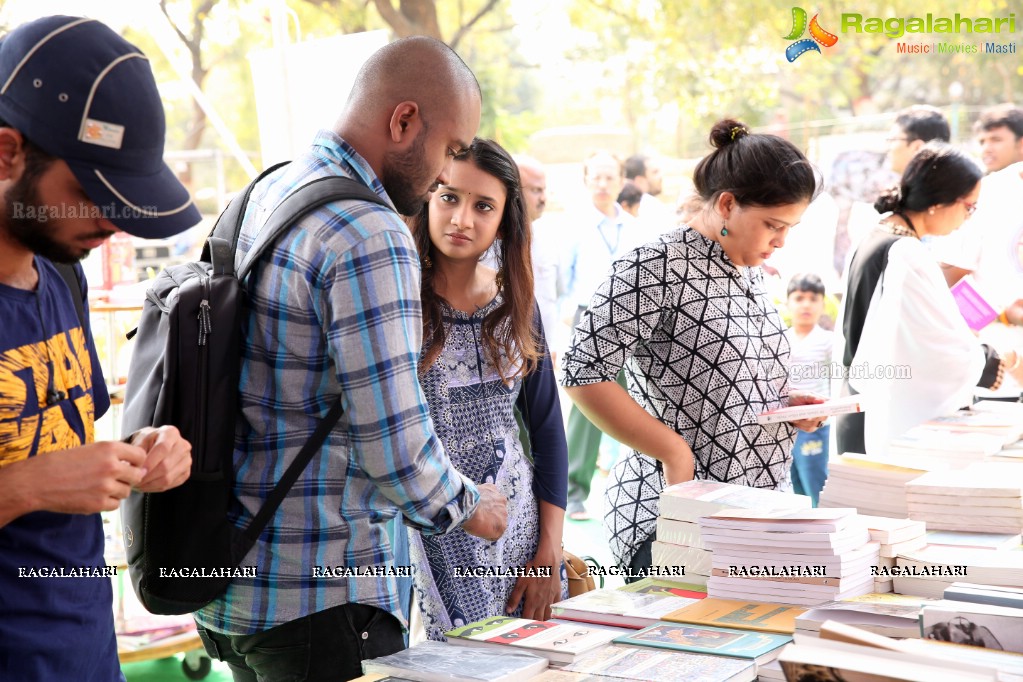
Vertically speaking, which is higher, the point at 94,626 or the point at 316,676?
the point at 94,626

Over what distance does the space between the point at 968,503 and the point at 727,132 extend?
38.6 inches

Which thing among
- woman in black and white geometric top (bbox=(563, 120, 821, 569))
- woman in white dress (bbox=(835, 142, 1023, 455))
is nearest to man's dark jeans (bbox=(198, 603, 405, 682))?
woman in black and white geometric top (bbox=(563, 120, 821, 569))

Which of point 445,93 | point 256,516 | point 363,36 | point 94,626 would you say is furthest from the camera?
point 363,36

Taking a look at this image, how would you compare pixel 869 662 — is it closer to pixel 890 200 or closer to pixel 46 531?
pixel 46 531

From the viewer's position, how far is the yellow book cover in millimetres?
1625

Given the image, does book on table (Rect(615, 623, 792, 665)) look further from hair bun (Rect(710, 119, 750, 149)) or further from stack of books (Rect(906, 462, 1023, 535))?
hair bun (Rect(710, 119, 750, 149))

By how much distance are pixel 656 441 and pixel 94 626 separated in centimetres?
122

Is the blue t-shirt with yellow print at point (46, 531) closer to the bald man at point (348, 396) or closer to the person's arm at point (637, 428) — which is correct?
the bald man at point (348, 396)

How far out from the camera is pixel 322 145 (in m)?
1.59

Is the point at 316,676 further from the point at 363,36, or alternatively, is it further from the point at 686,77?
the point at 686,77

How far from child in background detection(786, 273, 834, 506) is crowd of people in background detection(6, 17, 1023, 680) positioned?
0.55 metres

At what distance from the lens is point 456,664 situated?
4.80 feet

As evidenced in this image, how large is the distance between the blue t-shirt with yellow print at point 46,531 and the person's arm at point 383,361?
348mm

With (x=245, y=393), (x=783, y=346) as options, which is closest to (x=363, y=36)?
(x=783, y=346)
